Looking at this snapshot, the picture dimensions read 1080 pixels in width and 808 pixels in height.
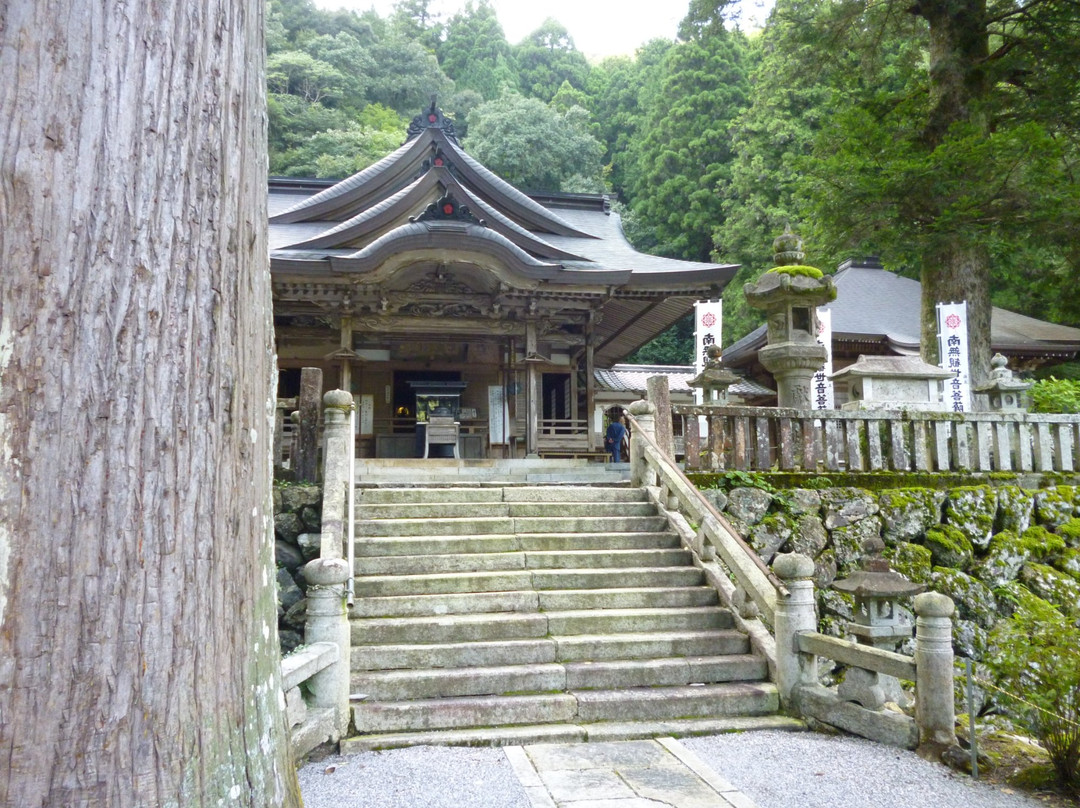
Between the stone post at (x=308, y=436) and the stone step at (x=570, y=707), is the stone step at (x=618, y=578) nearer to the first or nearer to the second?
the stone step at (x=570, y=707)

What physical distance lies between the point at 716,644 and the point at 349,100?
39113mm

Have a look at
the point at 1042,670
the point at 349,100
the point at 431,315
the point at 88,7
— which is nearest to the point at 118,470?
the point at 88,7

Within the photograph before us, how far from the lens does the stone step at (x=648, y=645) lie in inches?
223

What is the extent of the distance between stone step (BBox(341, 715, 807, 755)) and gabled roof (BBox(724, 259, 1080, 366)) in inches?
584

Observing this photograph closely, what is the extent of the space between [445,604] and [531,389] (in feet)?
22.4

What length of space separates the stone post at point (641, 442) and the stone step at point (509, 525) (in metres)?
0.82

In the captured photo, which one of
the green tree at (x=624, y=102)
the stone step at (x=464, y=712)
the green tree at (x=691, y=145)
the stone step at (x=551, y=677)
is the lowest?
Answer: the stone step at (x=464, y=712)

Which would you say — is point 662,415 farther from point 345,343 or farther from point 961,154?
point 961,154

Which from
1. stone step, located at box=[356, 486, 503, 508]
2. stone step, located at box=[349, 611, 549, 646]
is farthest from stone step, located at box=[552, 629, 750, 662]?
stone step, located at box=[356, 486, 503, 508]

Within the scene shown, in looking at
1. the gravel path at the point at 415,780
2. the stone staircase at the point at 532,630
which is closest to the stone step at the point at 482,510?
the stone staircase at the point at 532,630

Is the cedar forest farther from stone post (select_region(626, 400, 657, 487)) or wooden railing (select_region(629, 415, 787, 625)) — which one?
wooden railing (select_region(629, 415, 787, 625))

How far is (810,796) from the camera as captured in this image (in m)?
3.98

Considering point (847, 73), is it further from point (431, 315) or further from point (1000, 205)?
point (431, 315)

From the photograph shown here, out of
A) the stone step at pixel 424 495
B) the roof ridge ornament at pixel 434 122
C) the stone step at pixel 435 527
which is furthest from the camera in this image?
the roof ridge ornament at pixel 434 122
